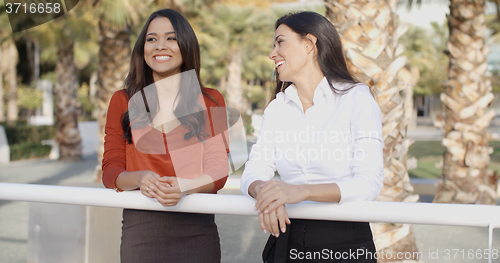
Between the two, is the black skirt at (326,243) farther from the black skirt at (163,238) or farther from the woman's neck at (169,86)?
the woman's neck at (169,86)

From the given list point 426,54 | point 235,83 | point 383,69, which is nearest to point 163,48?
point 383,69

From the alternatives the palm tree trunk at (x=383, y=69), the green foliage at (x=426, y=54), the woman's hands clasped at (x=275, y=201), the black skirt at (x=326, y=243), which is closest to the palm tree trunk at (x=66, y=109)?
the palm tree trunk at (x=383, y=69)

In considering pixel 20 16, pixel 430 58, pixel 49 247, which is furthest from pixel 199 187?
pixel 430 58

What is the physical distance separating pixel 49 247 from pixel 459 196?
4.14 metres

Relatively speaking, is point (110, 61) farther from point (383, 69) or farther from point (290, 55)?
point (290, 55)

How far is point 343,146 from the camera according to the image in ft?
4.33

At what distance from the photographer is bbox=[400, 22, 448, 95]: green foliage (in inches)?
1154

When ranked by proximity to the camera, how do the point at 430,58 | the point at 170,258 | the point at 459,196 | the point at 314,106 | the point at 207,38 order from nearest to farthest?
the point at 314,106, the point at 170,258, the point at 459,196, the point at 207,38, the point at 430,58

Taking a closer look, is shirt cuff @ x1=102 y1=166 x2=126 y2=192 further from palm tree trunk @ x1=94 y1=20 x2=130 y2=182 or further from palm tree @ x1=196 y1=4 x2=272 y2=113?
palm tree @ x1=196 y1=4 x2=272 y2=113

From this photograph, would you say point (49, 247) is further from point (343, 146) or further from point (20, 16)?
point (20, 16)

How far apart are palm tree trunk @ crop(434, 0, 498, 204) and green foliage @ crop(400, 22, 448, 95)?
2572 centimetres

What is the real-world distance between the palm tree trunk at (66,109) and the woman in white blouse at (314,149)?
10.7 meters

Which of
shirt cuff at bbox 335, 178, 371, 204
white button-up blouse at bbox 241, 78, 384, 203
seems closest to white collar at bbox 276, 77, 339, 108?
white button-up blouse at bbox 241, 78, 384, 203

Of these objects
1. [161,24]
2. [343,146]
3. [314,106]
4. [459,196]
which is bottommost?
[459,196]
